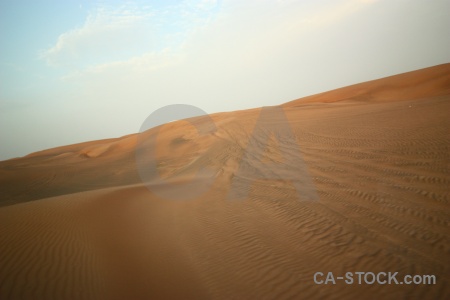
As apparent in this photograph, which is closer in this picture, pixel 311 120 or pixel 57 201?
pixel 57 201

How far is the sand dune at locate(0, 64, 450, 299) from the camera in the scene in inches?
169

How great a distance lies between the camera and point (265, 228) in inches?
246

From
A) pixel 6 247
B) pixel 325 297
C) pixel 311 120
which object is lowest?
pixel 325 297

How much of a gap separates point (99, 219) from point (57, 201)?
340cm

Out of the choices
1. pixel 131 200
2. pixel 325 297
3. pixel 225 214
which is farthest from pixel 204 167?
pixel 325 297

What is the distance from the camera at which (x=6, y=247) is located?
576 cm

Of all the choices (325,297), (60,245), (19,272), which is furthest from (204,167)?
(325,297)

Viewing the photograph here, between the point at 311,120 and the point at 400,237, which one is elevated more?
the point at 311,120

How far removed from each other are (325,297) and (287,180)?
6.02 m

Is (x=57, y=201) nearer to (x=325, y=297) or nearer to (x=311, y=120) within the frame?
(x=325, y=297)

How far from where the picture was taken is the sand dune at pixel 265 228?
4.28 m

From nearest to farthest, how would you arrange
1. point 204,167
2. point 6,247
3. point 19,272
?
1. point 19,272
2. point 6,247
3. point 204,167

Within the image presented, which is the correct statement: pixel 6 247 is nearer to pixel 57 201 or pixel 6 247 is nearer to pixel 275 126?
pixel 57 201

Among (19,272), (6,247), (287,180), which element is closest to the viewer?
(19,272)
